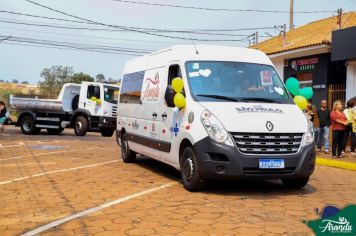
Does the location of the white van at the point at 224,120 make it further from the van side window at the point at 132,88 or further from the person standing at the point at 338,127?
the person standing at the point at 338,127

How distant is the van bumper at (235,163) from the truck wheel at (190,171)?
139mm

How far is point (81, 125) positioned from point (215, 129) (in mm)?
15587

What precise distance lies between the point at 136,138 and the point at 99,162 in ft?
5.34

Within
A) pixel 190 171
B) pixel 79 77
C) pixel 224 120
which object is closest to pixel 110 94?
pixel 190 171

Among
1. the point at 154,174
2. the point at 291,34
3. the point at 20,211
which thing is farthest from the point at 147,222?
the point at 291,34

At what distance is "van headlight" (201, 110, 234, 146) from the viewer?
6758mm

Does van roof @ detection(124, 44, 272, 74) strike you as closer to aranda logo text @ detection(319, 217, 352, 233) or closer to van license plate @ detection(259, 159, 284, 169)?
van license plate @ detection(259, 159, 284, 169)

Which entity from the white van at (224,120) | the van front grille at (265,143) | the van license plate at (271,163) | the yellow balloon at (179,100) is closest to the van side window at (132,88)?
the white van at (224,120)

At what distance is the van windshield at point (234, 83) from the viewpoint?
752 centimetres

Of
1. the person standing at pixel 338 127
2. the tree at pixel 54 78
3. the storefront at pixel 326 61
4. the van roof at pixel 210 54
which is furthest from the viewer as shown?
the tree at pixel 54 78

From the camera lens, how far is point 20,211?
6113mm

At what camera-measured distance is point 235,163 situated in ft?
22.0

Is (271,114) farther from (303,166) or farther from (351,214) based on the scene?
(351,214)

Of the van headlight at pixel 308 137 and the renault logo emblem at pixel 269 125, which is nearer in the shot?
the renault logo emblem at pixel 269 125
